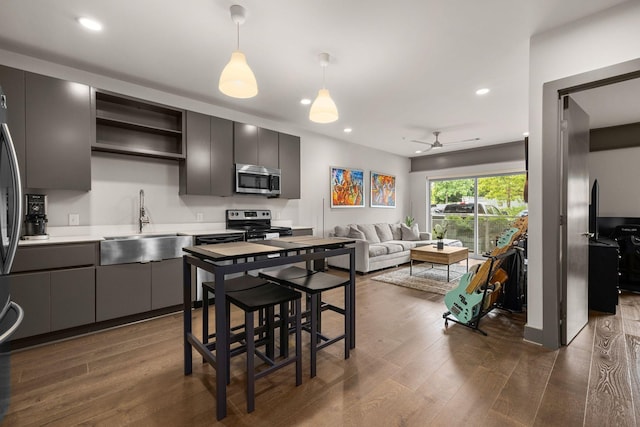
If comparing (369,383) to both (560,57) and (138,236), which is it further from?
(560,57)

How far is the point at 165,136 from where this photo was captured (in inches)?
147

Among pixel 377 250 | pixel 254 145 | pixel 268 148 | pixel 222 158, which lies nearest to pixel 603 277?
pixel 377 250

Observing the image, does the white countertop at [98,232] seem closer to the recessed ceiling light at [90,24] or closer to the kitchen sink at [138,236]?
the kitchen sink at [138,236]

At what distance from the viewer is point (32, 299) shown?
2.45 meters

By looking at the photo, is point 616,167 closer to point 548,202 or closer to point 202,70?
point 548,202

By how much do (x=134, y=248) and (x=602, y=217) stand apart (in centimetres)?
678

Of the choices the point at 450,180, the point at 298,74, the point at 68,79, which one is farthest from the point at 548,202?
the point at 450,180

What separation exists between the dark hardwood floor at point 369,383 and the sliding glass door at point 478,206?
4.08 meters

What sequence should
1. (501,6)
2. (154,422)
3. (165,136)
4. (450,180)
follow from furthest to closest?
1. (450,180)
2. (165,136)
3. (501,6)
4. (154,422)

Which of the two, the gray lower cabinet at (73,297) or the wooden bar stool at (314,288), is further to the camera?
the gray lower cabinet at (73,297)

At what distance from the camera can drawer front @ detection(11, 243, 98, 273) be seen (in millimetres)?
2416

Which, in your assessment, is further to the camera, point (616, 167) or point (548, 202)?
point (616, 167)

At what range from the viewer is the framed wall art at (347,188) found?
595 cm

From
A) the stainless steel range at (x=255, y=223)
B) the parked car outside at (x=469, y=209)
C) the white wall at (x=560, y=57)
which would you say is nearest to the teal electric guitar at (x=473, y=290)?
the white wall at (x=560, y=57)
